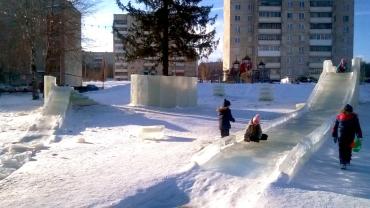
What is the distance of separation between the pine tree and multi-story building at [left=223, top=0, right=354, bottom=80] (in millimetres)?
66920

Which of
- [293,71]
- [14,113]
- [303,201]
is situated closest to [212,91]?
[14,113]

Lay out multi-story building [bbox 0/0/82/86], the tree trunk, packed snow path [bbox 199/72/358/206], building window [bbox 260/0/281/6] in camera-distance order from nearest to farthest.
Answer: packed snow path [bbox 199/72/358/206] < the tree trunk < multi-story building [bbox 0/0/82/86] < building window [bbox 260/0/281/6]

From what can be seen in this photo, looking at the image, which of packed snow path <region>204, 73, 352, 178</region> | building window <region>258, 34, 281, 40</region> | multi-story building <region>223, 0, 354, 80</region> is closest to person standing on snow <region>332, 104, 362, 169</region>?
packed snow path <region>204, 73, 352, 178</region>

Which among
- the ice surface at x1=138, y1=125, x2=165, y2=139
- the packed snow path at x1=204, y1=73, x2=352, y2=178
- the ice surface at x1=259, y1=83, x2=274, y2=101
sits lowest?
the packed snow path at x1=204, y1=73, x2=352, y2=178

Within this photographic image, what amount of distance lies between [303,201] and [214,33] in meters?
24.9

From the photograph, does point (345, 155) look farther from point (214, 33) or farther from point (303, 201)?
point (214, 33)

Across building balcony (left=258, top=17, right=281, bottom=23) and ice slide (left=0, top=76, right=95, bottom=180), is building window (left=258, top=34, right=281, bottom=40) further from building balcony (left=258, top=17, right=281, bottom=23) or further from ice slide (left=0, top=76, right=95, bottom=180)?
ice slide (left=0, top=76, right=95, bottom=180)

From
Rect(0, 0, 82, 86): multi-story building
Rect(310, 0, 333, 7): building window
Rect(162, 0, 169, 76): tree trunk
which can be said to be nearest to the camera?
Rect(162, 0, 169, 76): tree trunk

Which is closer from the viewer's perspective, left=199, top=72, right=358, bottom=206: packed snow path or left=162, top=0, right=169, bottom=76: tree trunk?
left=199, top=72, right=358, bottom=206: packed snow path

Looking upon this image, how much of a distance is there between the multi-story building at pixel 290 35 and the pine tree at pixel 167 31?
220 feet

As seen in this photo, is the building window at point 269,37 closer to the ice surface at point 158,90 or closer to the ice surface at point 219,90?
the ice surface at point 219,90

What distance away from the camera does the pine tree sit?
98.0 ft

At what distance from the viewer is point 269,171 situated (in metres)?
9.63

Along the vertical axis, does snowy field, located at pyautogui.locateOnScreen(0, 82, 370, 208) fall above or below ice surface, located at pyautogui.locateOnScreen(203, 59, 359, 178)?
below
